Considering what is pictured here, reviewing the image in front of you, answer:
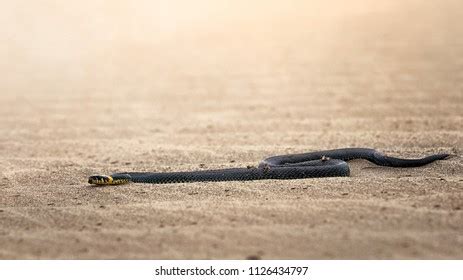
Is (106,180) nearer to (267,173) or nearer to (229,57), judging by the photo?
(267,173)

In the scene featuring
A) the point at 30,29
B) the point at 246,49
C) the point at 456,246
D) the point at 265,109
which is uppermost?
the point at 30,29

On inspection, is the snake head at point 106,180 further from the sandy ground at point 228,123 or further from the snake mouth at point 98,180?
the sandy ground at point 228,123

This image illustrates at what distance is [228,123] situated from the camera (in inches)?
298

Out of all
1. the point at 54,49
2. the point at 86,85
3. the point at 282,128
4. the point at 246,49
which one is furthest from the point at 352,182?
the point at 54,49

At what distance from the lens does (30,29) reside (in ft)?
48.4

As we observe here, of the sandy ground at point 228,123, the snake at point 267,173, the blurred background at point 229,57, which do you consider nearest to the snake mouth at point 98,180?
the snake at point 267,173

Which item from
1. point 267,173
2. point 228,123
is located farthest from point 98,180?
point 228,123

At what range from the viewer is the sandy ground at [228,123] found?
3.76 meters

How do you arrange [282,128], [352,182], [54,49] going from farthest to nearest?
[54,49]
[282,128]
[352,182]

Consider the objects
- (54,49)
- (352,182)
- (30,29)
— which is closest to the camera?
(352,182)

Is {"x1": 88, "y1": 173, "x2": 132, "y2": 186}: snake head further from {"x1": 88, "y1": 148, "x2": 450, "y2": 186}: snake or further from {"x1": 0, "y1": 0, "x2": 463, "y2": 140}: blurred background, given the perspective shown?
{"x1": 0, "y1": 0, "x2": 463, "y2": 140}: blurred background

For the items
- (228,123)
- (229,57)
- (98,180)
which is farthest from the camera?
(229,57)

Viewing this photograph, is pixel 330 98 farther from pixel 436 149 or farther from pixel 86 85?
pixel 86 85

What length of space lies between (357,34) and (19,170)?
7.43m
